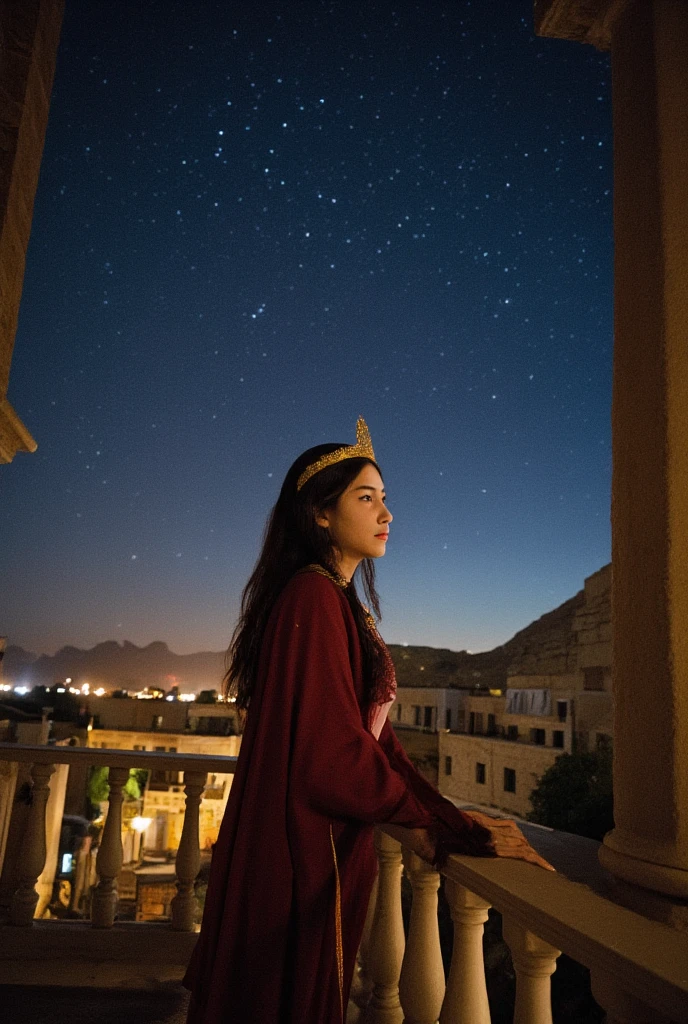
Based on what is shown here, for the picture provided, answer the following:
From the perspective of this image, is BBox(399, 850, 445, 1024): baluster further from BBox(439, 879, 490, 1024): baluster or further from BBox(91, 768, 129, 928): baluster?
BBox(91, 768, 129, 928): baluster

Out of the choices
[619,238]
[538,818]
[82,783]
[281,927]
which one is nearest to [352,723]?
[281,927]

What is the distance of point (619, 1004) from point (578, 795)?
16193 mm

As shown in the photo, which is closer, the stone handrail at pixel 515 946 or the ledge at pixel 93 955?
the stone handrail at pixel 515 946

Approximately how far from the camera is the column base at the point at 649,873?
1.62m

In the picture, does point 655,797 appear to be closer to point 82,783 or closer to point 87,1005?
point 87,1005

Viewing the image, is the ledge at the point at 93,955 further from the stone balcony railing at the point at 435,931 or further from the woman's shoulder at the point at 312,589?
the woman's shoulder at the point at 312,589

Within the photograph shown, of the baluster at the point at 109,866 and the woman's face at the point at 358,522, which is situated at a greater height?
the woman's face at the point at 358,522

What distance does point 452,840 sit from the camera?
1691 millimetres

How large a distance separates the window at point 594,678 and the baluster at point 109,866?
19.6 metres

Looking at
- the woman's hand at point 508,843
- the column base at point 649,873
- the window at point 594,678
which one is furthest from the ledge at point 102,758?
the window at point 594,678

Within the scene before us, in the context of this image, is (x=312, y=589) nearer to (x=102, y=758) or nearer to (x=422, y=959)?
(x=422, y=959)

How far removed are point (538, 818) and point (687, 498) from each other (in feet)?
54.0

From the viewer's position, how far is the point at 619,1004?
3.71 ft

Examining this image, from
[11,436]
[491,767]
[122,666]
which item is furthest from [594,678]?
[122,666]
